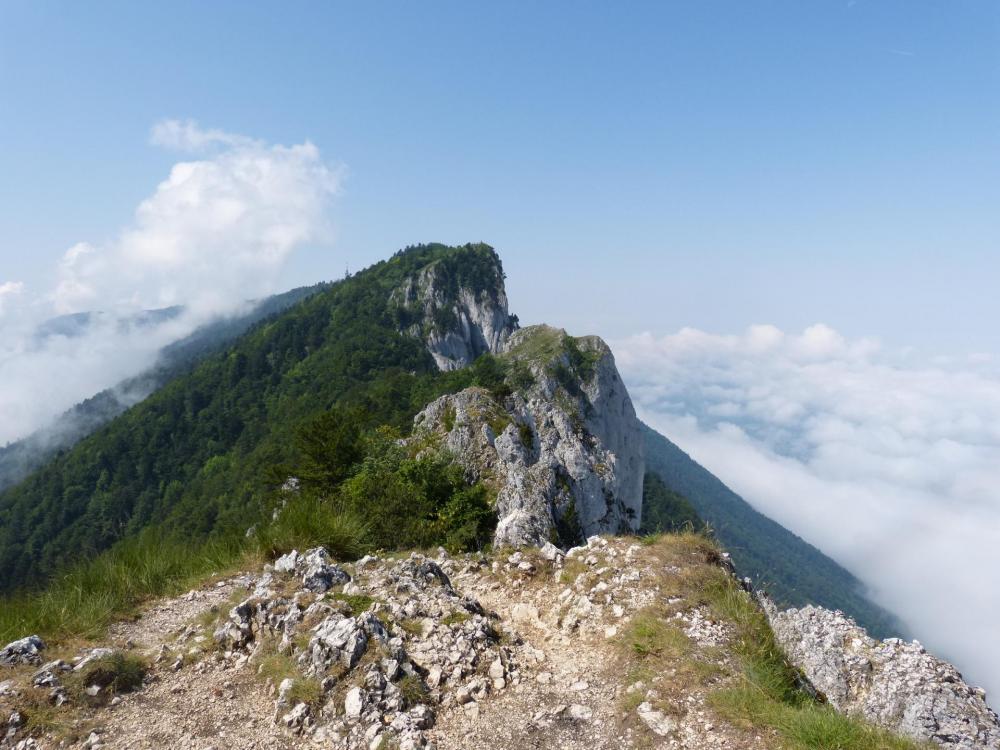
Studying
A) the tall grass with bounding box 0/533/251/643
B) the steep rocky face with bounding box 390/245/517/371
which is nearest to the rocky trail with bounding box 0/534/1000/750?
the tall grass with bounding box 0/533/251/643

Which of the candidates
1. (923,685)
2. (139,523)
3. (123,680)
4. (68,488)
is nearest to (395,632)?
(123,680)

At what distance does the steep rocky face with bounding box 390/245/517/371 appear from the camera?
12233 centimetres

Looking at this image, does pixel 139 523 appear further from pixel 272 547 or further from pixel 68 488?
pixel 272 547

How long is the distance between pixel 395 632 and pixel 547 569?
3655 mm

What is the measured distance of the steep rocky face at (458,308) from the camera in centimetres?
12233

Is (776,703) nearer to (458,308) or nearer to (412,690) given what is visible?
(412,690)

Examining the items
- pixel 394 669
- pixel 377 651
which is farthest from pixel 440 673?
pixel 377 651

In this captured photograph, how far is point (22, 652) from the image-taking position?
22.6 feet

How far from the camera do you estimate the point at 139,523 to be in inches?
3762

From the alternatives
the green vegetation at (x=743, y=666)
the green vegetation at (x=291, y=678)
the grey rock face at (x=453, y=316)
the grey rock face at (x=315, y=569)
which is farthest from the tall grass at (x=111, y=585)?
the grey rock face at (x=453, y=316)

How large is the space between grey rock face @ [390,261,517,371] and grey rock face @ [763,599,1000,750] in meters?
112

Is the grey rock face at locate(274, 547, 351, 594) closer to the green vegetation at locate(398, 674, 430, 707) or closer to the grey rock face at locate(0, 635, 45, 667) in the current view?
the green vegetation at locate(398, 674, 430, 707)

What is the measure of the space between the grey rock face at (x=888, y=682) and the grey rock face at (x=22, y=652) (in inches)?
399

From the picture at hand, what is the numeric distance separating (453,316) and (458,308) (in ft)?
20.5
